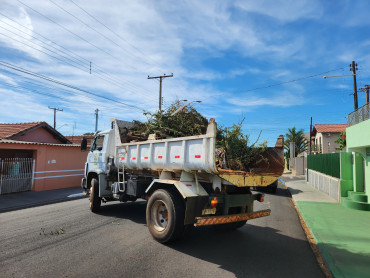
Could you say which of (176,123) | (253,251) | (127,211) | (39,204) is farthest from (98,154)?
(253,251)

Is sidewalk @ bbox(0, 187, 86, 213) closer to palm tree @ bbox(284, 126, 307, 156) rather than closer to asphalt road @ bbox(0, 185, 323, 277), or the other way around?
asphalt road @ bbox(0, 185, 323, 277)

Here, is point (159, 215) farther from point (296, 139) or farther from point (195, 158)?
point (296, 139)

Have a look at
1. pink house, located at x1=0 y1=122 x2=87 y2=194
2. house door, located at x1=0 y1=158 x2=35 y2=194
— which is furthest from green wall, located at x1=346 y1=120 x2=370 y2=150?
house door, located at x1=0 y1=158 x2=35 y2=194

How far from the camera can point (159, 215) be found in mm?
5562

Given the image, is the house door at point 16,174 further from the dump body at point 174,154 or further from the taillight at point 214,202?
the taillight at point 214,202

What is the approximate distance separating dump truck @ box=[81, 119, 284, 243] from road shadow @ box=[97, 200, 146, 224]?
101 centimetres

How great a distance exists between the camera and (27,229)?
20.9ft

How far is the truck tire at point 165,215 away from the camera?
492 cm

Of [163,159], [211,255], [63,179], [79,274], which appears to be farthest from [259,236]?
[63,179]

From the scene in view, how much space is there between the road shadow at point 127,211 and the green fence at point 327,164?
9.37 metres

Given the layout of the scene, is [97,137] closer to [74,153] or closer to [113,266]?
[113,266]

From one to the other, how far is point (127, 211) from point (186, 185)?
407 cm

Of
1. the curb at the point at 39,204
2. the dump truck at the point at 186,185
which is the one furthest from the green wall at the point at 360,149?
the curb at the point at 39,204

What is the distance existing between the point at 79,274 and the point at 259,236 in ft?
13.1
